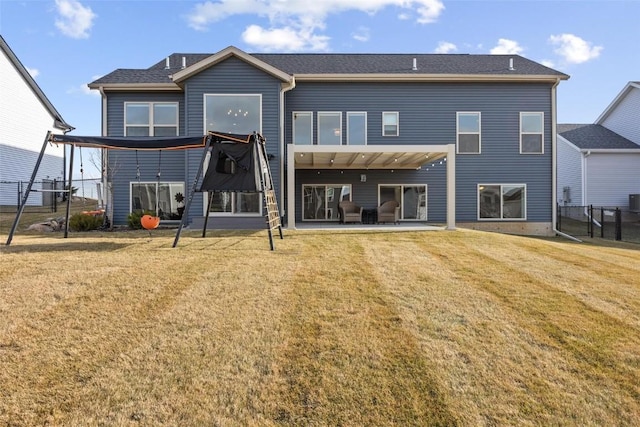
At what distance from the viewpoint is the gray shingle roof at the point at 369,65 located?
588 inches

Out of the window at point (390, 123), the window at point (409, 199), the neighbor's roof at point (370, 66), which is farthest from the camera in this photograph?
the window at point (409, 199)

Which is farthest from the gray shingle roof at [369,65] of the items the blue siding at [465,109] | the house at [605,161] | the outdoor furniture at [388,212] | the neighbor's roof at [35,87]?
the neighbor's roof at [35,87]

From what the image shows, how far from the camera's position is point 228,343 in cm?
355

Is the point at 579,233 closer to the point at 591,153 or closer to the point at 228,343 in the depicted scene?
the point at 591,153

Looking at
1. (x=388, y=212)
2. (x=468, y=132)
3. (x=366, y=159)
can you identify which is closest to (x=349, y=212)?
(x=388, y=212)

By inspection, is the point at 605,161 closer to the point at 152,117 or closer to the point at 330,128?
the point at 330,128

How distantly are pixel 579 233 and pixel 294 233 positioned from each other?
12.8m

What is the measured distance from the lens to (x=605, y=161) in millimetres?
21484

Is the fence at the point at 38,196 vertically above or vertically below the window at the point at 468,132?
below

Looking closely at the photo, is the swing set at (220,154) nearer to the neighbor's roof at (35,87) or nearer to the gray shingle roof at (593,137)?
the neighbor's roof at (35,87)

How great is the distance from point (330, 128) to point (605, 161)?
52.9 ft

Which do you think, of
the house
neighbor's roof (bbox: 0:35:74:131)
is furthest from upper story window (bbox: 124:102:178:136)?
the house

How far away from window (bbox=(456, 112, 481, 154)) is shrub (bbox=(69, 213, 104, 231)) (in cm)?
1282

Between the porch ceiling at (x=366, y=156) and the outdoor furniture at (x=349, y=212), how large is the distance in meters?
1.54
